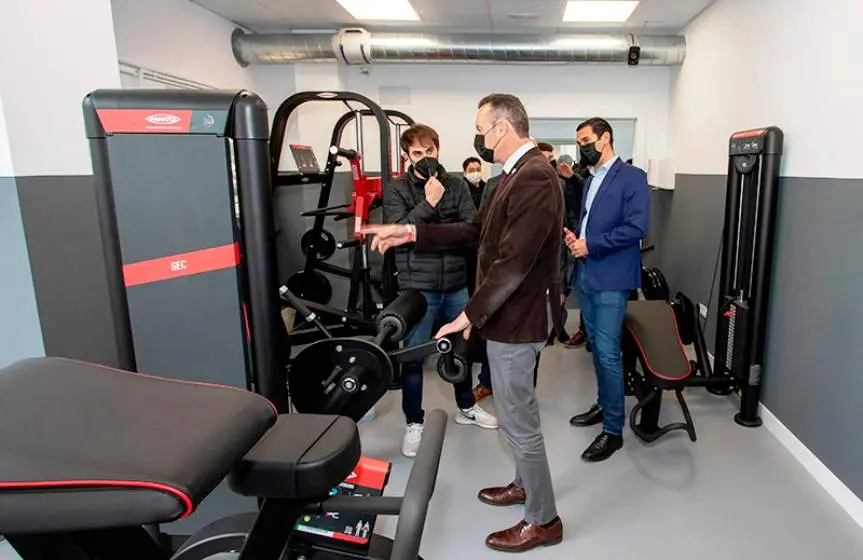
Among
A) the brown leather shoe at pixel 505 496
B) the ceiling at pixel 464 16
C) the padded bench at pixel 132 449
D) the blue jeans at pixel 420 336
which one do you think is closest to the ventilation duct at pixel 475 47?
the ceiling at pixel 464 16

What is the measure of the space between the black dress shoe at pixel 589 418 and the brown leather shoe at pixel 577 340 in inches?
58.2

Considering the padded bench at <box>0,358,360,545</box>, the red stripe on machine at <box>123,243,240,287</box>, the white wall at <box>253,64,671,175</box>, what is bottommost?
the padded bench at <box>0,358,360,545</box>

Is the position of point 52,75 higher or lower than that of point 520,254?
higher

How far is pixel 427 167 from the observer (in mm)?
2816

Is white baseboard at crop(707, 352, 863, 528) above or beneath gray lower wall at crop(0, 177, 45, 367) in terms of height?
beneath

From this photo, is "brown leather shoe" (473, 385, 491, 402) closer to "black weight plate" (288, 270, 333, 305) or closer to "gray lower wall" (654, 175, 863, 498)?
"gray lower wall" (654, 175, 863, 498)

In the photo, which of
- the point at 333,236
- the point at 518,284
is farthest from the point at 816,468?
the point at 333,236

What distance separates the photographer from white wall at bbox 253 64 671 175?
6.00 meters

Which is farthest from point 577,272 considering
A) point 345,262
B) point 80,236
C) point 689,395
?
point 345,262

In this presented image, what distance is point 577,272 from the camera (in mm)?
3012

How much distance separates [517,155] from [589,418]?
1896mm

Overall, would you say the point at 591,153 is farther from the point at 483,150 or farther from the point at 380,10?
the point at 380,10

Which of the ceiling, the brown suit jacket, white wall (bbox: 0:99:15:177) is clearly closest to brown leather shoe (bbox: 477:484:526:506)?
the brown suit jacket

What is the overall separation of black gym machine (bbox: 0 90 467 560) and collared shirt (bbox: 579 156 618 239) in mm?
1155
